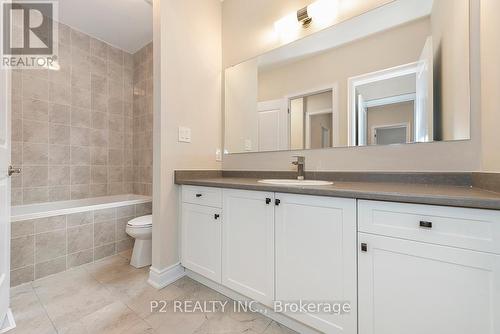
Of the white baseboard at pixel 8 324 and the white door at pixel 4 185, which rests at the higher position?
the white door at pixel 4 185

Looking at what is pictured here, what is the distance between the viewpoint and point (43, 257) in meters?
1.75

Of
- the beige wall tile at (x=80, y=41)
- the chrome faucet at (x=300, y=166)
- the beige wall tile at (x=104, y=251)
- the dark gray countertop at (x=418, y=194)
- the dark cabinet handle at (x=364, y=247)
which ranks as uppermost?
the beige wall tile at (x=80, y=41)

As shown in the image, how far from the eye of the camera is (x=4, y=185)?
1175 mm

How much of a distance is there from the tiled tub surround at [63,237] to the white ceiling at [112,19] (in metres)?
2.11

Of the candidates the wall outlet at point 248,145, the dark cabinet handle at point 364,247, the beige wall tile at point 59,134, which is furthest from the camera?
the beige wall tile at point 59,134

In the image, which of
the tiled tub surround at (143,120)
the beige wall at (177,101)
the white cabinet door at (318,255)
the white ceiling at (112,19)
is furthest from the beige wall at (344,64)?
the tiled tub surround at (143,120)

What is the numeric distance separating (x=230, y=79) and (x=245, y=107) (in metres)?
0.34

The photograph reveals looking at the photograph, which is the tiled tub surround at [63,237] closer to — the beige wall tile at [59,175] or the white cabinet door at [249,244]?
the beige wall tile at [59,175]

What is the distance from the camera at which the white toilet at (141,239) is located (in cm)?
191

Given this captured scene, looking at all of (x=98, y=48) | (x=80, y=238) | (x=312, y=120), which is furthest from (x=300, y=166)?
(x=98, y=48)

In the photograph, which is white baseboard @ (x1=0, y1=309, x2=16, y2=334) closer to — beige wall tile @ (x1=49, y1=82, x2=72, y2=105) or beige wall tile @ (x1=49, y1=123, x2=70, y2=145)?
beige wall tile @ (x1=49, y1=123, x2=70, y2=145)

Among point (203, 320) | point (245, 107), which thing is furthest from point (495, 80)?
point (203, 320)

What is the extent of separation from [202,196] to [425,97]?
61.1 inches

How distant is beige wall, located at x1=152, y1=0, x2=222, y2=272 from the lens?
164 cm
